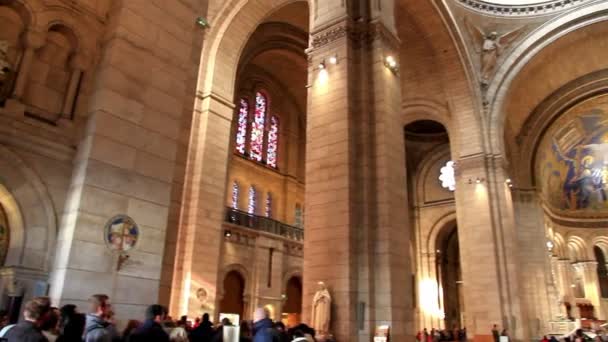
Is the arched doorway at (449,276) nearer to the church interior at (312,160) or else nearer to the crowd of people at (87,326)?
the church interior at (312,160)

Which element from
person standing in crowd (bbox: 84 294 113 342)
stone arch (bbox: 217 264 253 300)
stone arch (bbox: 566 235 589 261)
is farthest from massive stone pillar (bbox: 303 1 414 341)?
stone arch (bbox: 566 235 589 261)

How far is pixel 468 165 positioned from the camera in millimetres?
18031

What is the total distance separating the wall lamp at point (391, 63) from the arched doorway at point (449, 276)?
16.8m

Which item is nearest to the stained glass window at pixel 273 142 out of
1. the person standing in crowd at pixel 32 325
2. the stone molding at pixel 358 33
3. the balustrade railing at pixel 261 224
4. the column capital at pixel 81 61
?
the balustrade railing at pixel 261 224

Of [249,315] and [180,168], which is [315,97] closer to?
[180,168]

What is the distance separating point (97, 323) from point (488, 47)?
19.5 metres

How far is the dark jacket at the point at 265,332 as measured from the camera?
4.42m

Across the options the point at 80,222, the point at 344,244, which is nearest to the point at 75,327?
the point at 80,222

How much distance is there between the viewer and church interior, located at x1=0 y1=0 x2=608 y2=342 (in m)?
6.07

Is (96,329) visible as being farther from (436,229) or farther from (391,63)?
(436,229)

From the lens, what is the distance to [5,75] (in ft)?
21.8

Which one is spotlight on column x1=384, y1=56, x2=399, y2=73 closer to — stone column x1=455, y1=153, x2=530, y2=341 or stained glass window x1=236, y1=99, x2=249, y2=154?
stone column x1=455, y1=153, x2=530, y2=341

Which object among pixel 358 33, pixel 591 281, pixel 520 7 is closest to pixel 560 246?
pixel 591 281

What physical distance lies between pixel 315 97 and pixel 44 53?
20.3 feet
